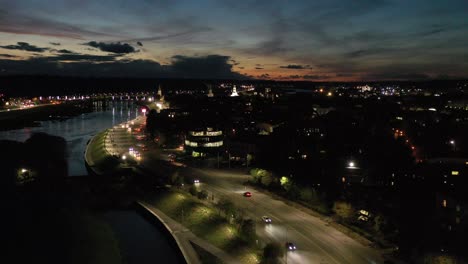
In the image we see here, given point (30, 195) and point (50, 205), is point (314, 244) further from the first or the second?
point (30, 195)

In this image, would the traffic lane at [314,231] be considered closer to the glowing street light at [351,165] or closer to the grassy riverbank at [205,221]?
the grassy riverbank at [205,221]

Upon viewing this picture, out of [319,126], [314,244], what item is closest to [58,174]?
[314,244]

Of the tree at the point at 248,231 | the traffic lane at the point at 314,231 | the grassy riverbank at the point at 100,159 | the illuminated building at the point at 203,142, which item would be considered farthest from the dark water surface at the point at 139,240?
the illuminated building at the point at 203,142

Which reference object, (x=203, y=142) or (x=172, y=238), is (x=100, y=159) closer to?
(x=203, y=142)

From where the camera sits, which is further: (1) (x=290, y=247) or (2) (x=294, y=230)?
(2) (x=294, y=230)

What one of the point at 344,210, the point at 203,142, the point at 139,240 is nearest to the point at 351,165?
the point at 344,210

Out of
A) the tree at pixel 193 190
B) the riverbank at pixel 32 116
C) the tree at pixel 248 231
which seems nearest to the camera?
the tree at pixel 248 231

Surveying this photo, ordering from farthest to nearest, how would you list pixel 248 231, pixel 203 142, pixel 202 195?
1. pixel 203 142
2. pixel 202 195
3. pixel 248 231
